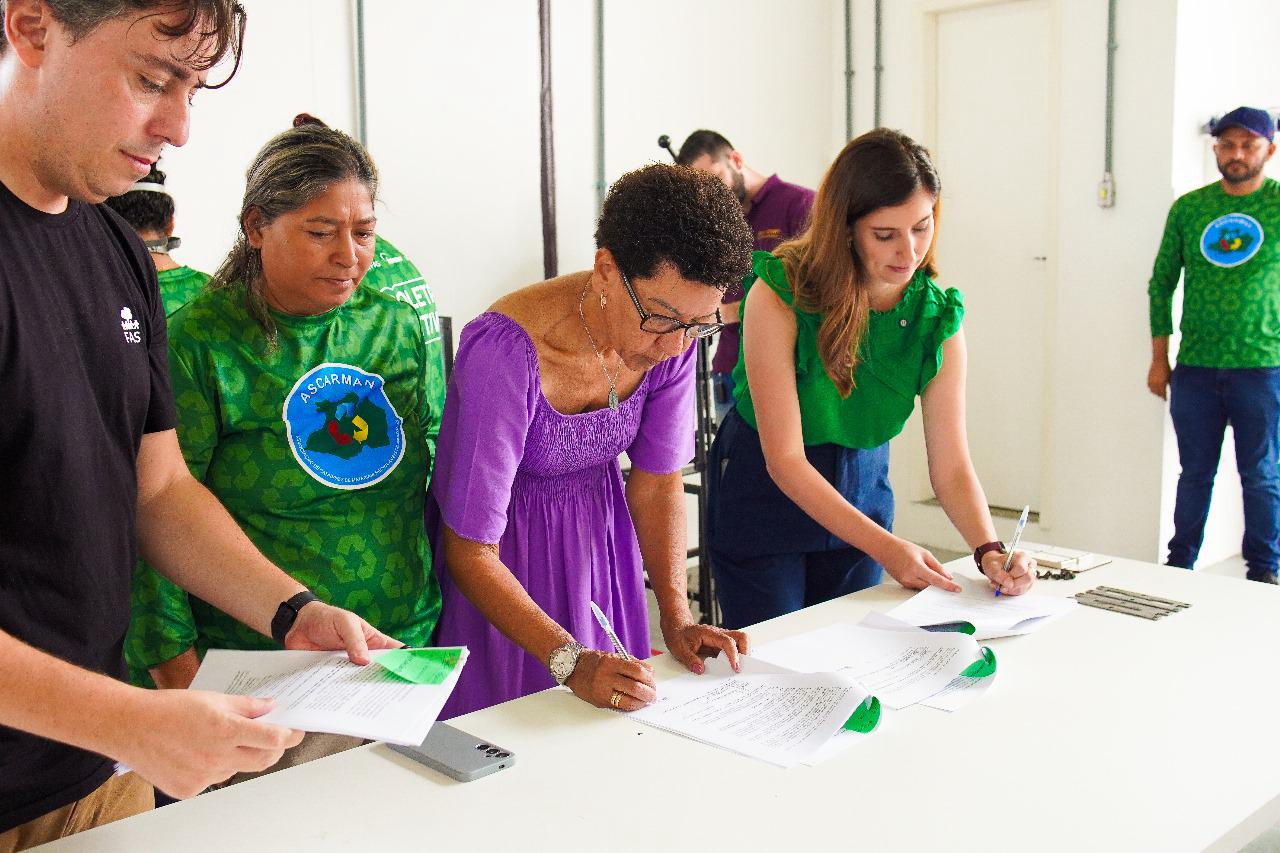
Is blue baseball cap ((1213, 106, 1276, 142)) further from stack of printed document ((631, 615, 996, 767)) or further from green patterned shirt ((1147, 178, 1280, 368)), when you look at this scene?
stack of printed document ((631, 615, 996, 767))

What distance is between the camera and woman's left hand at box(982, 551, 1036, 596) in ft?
6.15

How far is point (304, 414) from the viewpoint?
1.61 meters

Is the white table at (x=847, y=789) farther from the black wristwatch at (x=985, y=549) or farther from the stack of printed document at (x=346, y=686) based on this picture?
the black wristwatch at (x=985, y=549)

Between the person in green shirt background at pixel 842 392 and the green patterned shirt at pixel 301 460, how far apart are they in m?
0.65

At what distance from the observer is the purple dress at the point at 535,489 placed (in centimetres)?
158

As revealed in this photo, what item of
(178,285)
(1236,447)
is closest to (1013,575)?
(178,285)

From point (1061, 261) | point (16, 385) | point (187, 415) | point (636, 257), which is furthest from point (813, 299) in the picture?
point (1061, 261)

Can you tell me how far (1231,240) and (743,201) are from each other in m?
1.73

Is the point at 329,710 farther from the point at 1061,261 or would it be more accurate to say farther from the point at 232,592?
the point at 1061,261

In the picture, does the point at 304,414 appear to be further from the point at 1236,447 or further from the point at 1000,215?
the point at 1000,215

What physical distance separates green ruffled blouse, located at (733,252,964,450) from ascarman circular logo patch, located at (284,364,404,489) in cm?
69

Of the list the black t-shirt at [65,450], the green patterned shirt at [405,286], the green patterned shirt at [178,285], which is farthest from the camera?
the green patterned shirt at [178,285]

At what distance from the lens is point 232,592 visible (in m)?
1.27

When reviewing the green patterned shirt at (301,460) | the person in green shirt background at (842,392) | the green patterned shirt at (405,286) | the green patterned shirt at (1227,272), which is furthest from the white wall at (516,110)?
the green patterned shirt at (301,460)
